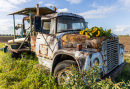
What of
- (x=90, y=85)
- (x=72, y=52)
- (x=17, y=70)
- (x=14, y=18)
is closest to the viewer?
(x=90, y=85)

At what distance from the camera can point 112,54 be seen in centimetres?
359

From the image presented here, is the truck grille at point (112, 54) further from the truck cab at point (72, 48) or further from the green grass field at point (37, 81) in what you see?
the green grass field at point (37, 81)

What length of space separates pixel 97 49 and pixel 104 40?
0.43 meters

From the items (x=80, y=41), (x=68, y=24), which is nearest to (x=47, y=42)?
(x=68, y=24)

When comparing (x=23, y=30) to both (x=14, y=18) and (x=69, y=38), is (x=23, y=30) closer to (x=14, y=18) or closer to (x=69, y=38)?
(x=14, y=18)

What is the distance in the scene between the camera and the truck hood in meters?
3.18

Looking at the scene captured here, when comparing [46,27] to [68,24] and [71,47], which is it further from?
[71,47]

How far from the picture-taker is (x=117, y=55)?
3875 millimetres

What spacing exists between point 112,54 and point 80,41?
116 centimetres

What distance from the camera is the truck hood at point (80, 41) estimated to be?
125 inches

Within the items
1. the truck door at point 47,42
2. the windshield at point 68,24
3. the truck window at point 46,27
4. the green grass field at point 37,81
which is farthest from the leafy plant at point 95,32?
the truck window at point 46,27

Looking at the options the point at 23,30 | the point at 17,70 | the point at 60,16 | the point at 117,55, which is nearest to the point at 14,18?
the point at 23,30

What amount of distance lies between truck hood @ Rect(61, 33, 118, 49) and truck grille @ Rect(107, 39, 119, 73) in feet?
1.23

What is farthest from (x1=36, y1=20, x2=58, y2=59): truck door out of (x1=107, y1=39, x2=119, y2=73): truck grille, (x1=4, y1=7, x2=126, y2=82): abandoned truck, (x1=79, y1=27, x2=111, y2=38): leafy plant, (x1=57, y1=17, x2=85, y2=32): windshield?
(x1=107, y1=39, x2=119, y2=73): truck grille
